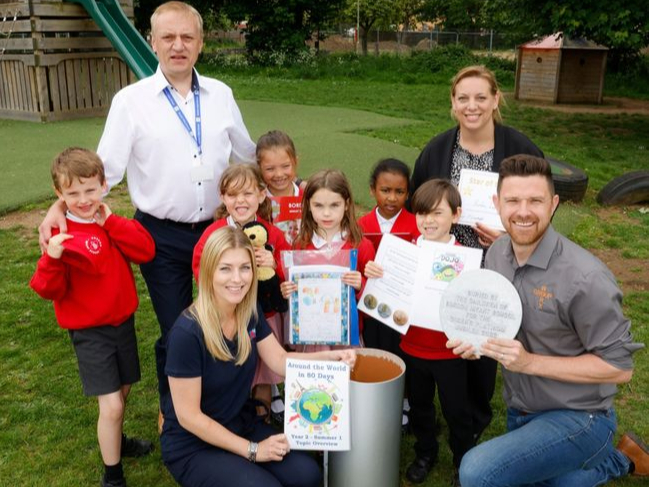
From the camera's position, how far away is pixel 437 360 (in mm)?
3592

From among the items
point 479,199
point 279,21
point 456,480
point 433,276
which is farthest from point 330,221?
point 279,21

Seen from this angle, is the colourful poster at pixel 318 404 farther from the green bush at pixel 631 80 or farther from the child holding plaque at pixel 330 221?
the green bush at pixel 631 80

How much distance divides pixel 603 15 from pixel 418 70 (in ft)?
49.4

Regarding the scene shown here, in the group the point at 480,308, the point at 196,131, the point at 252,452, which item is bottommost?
the point at 252,452

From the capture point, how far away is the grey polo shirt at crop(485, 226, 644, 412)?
2.79 meters

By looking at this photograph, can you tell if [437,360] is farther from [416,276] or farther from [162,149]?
[162,149]

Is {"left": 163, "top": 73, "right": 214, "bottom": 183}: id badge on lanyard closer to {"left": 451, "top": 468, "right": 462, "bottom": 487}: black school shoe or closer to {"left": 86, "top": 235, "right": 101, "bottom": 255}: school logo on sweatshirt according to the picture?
{"left": 86, "top": 235, "right": 101, "bottom": 255}: school logo on sweatshirt

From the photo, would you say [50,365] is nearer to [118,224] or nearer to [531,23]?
[118,224]

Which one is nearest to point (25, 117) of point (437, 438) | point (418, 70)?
point (437, 438)

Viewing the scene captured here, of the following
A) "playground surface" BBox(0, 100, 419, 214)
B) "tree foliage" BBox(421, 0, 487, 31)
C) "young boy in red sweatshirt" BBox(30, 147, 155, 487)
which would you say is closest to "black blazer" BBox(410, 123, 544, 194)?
"young boy in red sweatshirt" BBox(30, 147, 155, 487)

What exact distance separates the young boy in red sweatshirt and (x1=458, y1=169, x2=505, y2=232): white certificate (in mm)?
1818

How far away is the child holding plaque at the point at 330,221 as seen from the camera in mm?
3666

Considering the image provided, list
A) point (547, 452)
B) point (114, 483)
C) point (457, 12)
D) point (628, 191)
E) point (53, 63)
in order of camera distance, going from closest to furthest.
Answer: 1. point (547, 452)
2. point (114, 483)
3. point (628, 191)
4. point (53, 63)
5. point (457, 12)

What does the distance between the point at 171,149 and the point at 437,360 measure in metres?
1.90
